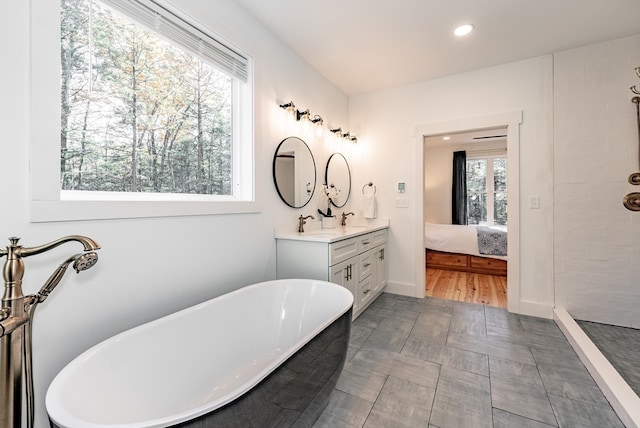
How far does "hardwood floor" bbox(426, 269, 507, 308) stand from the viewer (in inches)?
131

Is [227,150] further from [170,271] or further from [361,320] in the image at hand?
[361,320]

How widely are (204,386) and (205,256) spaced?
2.44 ft

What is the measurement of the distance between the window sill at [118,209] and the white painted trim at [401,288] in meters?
2.31

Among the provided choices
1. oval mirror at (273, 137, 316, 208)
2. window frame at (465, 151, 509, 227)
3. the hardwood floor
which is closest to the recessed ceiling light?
oval mirror at (273, 137, 316, 208)

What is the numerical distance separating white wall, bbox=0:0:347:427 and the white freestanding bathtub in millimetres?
168

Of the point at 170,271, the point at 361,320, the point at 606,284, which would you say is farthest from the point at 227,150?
the point at 606,284

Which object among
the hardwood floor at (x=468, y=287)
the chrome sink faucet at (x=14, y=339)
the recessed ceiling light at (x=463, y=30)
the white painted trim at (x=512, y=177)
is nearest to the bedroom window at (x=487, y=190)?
the hardwood floor at (x=468, y=287)

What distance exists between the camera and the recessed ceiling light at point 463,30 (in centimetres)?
233

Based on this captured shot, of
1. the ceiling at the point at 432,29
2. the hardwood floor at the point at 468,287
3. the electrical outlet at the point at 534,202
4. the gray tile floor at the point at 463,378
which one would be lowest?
the gray tile floor at the point at 463,378

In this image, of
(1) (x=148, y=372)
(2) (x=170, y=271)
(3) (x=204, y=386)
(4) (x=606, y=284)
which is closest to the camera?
(1) (x=148, y=372)

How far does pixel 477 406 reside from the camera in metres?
1.57

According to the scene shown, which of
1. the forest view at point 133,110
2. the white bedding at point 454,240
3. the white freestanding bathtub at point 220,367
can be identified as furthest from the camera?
the white bedding at point 454,240

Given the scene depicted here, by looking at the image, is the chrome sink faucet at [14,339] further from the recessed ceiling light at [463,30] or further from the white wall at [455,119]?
the white wall at [455,119]

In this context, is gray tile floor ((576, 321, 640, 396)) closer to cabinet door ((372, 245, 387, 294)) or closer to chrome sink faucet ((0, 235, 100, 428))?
cabinet door ((372, 245, 387, 294))
